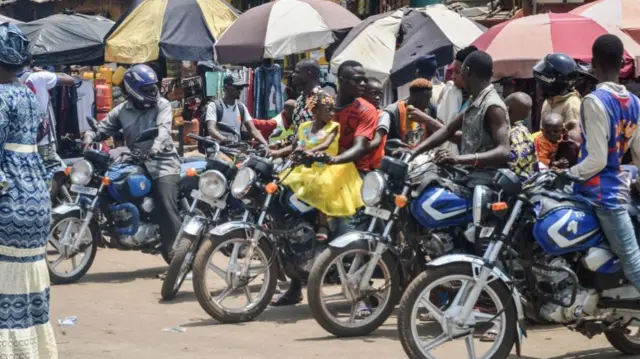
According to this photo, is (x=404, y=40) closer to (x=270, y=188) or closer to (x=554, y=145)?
(x=554, y=145)

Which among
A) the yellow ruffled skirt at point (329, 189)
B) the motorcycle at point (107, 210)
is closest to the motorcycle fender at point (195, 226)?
the yellow ruffled skirt at point (329, 189)

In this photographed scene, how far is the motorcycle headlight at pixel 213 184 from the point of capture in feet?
28.3

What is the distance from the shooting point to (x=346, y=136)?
8289 mm

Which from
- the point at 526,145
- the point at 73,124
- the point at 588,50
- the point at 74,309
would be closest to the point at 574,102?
the point at 526,145

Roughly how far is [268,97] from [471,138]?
9433mm

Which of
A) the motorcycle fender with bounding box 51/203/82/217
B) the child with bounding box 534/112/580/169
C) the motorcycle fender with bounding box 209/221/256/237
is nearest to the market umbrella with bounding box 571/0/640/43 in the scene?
the child with bounding box 534/112/580/169

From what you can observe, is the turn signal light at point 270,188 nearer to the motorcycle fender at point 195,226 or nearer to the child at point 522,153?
the motorcycle fender at point 195,226

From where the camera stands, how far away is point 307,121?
8.99 metres

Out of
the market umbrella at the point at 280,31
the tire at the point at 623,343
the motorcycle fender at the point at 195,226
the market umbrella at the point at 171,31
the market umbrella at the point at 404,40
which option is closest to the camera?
the tire at the point at 623,343

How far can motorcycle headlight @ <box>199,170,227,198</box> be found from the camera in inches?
339

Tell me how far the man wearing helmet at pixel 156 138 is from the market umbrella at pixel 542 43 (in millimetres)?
3344

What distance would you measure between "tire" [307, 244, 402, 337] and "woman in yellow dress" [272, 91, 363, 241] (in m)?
0.70

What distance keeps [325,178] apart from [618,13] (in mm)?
6487

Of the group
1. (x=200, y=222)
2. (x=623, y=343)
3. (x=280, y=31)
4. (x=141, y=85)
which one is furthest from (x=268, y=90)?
(x=623, y=343)
